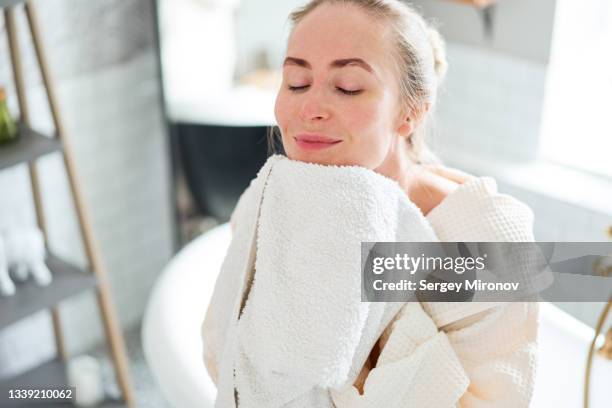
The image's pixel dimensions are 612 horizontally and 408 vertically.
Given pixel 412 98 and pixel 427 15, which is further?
pixel 427 15

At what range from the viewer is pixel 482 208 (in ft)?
3.97

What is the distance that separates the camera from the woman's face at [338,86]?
1.10 meters

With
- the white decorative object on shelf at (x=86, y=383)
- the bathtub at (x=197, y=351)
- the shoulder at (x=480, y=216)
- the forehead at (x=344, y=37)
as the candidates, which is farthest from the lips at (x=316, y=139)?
the white decorative object on shelf at (x=86, y=383)

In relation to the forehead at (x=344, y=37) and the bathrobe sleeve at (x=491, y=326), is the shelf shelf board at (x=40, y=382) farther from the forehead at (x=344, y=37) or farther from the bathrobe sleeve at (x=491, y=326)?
the forehead at (x=344, y=37)

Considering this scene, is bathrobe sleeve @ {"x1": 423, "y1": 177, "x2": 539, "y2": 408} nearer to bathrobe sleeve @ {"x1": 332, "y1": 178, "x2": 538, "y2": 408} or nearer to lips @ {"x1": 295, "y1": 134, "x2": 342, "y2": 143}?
bathrobe sleeve @ {"x1": 332, "y1": 178, "x2": 538, "y2": 408}

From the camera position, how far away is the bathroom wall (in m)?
2.25

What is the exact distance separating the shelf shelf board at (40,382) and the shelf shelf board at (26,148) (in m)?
0.80

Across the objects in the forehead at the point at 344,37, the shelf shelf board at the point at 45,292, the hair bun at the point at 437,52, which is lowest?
the shelf shelf board at the point at 45,292

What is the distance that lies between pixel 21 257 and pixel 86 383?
464mm

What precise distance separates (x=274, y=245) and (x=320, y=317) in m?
0.13

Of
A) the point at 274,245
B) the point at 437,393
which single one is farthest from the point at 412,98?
the point at 437,393

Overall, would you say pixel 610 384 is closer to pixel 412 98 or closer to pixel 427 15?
pixel 412 98

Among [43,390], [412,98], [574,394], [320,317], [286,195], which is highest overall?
[412,98]

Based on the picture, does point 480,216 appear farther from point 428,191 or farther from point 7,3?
point 7,3
